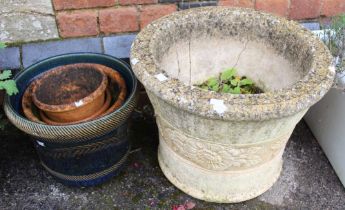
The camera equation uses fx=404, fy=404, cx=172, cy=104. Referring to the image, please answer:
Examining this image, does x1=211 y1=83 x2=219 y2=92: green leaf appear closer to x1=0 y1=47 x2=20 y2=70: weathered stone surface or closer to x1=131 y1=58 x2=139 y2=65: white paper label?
x1=131 y1=58 x2=139 y2=65: white paper label

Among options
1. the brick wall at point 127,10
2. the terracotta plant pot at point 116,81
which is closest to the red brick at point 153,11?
the brick wall at point 127,10

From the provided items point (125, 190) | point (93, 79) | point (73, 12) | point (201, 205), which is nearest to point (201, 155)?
point (201, 205)

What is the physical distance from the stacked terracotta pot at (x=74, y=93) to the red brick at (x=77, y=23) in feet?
0.74

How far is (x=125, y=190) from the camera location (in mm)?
2117

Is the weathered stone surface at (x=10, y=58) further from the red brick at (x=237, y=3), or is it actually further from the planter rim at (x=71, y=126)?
the red brick at (x=237, y=3)

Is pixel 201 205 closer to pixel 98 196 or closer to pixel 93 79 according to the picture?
pixel 98 196

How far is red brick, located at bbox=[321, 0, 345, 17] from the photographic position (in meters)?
2.25

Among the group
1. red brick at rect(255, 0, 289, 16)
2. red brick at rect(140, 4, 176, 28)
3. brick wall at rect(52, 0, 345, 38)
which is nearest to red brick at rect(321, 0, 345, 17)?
brick wall at rect(52, 0, 345, 38)

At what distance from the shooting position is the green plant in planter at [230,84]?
204cm

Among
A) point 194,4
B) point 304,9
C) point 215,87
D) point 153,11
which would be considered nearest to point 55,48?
point 153,11

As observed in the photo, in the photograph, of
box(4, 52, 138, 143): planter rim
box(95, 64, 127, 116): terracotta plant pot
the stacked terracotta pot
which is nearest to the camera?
box(4, 52, 138, 143): planter rim

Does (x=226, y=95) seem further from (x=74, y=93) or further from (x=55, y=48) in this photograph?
(x=55, y=48)

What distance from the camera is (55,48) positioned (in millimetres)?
2178

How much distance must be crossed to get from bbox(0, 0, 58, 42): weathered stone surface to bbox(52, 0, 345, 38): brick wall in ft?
0.17
